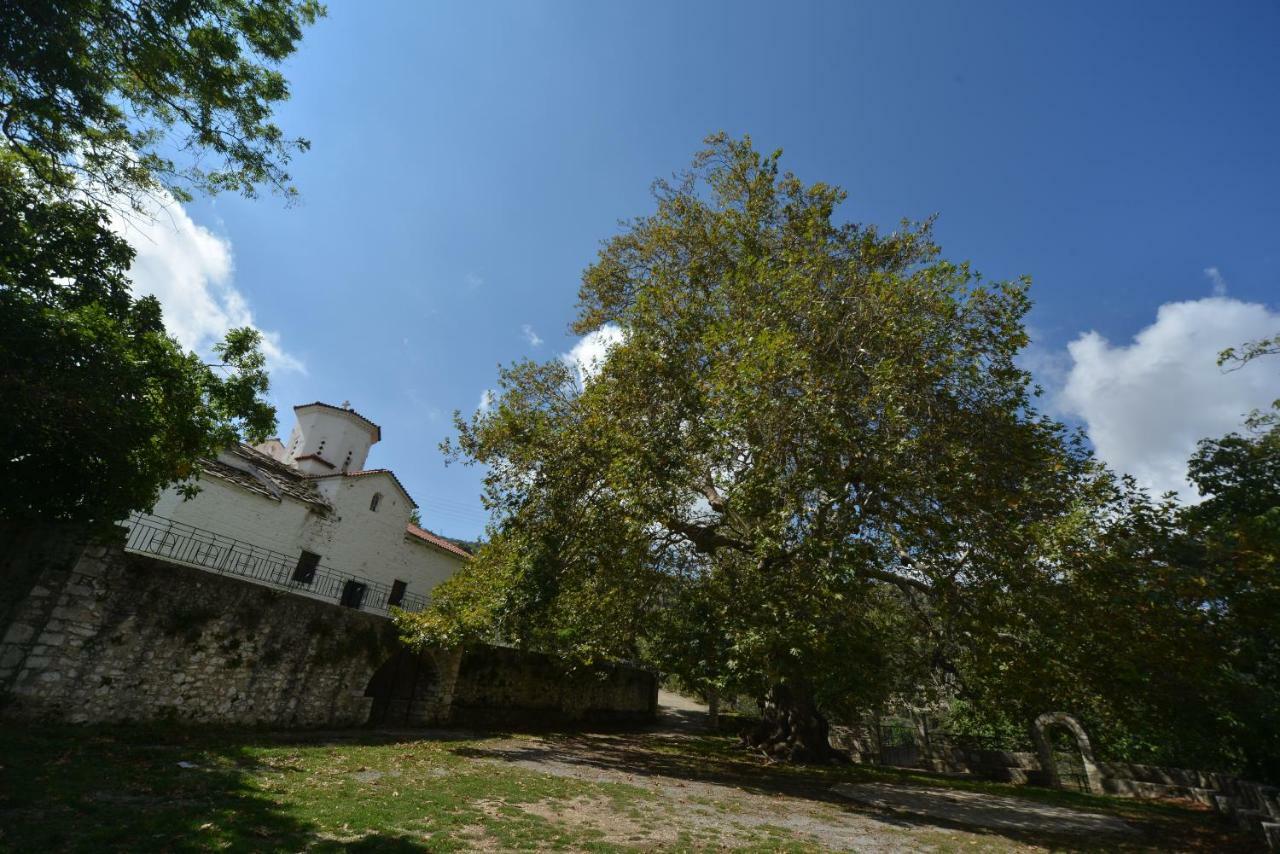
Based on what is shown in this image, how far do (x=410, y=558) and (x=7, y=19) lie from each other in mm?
24555

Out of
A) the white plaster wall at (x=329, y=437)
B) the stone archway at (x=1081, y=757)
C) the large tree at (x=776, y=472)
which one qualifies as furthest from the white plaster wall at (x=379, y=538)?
the stone archway at (x=1081, y=757)

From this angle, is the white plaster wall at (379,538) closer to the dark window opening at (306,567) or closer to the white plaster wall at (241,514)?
the dark window opening at (306,567)

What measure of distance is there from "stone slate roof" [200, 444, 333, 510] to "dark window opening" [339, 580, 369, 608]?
12.7 ft

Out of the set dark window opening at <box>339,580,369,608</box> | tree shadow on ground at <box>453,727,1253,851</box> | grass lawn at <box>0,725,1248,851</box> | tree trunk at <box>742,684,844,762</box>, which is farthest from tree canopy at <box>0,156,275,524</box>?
tree trunk at <box>742,684,844,762</box>

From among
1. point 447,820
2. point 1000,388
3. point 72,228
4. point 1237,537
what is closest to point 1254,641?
point 1237,537

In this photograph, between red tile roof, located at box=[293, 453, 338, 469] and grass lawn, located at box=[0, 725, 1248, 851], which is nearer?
grass lawn, located at box=[0, 725, 1248, 851]

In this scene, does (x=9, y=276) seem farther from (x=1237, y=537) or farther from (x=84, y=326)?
(x=1237, y=537)

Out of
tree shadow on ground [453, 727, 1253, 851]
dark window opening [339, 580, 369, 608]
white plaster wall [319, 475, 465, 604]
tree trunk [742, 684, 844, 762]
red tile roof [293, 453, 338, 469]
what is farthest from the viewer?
red tile roof [293, 453, 338, 469]

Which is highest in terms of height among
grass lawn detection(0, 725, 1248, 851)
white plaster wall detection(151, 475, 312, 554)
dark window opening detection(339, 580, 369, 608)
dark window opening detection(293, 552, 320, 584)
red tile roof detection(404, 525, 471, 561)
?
red tile roof detection(404, 525, 471, 561)

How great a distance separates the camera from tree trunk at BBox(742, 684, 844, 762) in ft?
67.2

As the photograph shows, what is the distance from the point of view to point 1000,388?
47.6 feet

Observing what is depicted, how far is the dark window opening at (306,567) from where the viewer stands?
2443 centimetres

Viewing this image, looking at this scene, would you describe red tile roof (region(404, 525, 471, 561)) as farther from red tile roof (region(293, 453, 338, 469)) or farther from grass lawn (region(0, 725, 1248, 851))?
grass lawn (region(0, 725, 1248, 851))

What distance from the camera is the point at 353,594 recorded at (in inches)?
1047
